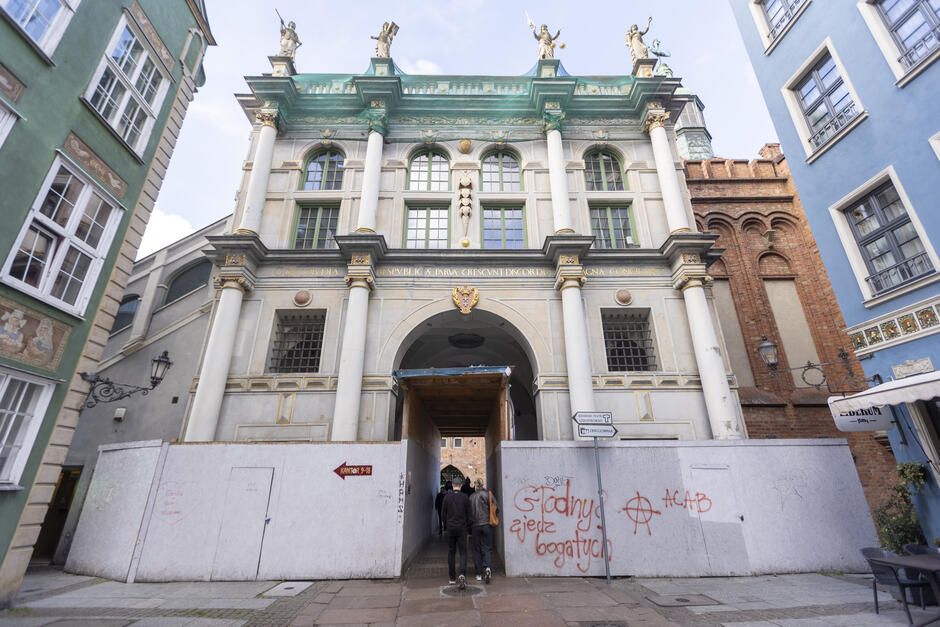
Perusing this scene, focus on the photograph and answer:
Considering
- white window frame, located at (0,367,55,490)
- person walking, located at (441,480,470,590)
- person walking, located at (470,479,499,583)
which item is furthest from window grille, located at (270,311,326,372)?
person walking, located at (470,479,499,583)

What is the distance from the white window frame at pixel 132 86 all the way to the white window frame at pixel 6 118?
1590 mm

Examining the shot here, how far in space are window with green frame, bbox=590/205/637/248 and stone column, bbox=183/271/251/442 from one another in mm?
12026

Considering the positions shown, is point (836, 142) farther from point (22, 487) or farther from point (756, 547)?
point (22, 487)

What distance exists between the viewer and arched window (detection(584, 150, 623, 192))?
1600 cm

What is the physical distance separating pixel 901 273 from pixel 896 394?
333cm

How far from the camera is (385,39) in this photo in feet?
56.1

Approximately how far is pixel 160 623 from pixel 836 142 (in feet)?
55.6

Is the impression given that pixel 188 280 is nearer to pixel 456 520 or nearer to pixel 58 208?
pixel 58 208

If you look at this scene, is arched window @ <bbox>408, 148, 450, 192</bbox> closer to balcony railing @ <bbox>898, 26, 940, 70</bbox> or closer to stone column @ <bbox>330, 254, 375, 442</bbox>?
stone column @ <bbox>330, 254, 375, 442</bbox>

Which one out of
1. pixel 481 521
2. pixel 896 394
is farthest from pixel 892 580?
pixel 481 521

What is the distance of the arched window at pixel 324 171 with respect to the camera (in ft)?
52.4

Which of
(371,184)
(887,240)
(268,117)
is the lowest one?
(887,240)

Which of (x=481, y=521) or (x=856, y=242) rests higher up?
(x=856, y=242)

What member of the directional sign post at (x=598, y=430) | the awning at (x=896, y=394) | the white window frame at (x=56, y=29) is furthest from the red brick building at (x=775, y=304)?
the white window frame at (x=56, y=29)
